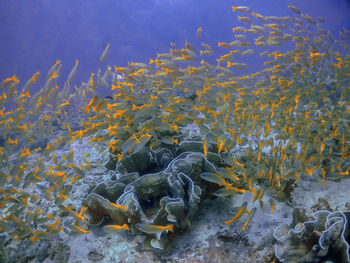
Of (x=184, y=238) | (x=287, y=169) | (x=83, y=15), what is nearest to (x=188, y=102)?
(x=287, y=169)

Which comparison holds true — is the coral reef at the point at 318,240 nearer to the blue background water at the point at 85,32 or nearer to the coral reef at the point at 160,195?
the coral reef at the point at 160,195

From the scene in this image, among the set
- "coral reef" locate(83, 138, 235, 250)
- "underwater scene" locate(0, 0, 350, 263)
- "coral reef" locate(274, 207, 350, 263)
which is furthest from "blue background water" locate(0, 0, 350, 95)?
"coral reef" locate(274, 207, 350, 263)

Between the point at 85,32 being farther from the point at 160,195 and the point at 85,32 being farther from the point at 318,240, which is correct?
the point at 318,240

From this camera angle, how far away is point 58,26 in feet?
203

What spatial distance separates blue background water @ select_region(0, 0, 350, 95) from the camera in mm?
56312

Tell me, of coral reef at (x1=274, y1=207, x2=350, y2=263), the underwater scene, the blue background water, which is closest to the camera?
coral reef at (x1=274, y1=207, x2=350, y2=263)

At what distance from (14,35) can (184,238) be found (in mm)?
74407

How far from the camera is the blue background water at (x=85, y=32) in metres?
56.3

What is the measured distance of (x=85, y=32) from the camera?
63.2 metres

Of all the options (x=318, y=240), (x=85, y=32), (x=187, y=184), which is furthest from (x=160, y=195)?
(x=85, y=32)

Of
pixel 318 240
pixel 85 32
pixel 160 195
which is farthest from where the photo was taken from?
pixel 85 32

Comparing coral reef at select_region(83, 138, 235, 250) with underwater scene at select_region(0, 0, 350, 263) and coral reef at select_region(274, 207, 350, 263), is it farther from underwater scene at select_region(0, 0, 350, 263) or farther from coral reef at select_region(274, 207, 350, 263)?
coral reef at select_region(274, 207, 350, 263)

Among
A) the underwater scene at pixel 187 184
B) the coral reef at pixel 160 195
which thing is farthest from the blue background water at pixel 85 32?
the coral reef at pixel 160 195

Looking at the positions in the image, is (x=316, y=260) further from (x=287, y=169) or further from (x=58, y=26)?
(x=58, y=26)
